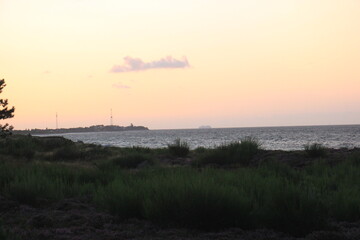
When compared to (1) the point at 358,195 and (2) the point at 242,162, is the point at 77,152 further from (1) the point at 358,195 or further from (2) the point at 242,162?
(1) the point at 358,195

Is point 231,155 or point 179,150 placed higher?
point 179,150

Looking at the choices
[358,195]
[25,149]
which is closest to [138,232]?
[358,195]

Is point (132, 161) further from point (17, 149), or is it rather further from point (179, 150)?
point (17, 149)

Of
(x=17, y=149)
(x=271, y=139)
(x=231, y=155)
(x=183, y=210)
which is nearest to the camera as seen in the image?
(x=183, y=210)

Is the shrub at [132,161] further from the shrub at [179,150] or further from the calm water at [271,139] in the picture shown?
the calm water at [271,139]

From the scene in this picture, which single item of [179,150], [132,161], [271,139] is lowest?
[271,139]

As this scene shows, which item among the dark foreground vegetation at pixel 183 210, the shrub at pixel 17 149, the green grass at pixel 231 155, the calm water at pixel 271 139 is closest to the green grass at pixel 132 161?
the green grass at pixel 231 155

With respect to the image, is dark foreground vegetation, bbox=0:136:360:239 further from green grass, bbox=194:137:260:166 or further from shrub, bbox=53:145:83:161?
shrub, bbox=53:145:83:161

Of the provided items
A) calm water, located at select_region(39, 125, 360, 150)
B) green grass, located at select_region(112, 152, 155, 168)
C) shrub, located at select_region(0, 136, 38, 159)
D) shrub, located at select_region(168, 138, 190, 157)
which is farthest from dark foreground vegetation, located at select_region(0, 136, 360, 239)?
shrub, located at select_region(0, 136, 38, 159)

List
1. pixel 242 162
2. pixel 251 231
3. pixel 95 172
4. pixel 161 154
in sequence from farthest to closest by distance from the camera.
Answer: pixel 161 154 < pixel 242 162 < pixel 95 172 < pixel 251 231

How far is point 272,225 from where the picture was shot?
6.78 m

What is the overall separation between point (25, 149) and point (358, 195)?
2061 cm

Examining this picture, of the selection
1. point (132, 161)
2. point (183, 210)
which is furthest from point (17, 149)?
point (183, 210)

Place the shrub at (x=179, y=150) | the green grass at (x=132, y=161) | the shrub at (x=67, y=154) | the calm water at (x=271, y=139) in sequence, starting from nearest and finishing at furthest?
the green grass at (x=132, y=161) → the shrub at (x=179, y=150) → the shrub at (x=67, y=154) → the calm water at (x=271, y=139)
